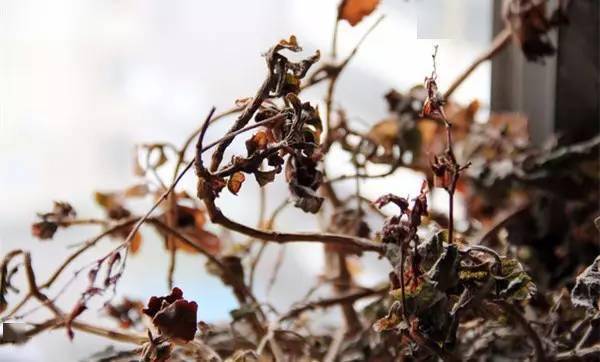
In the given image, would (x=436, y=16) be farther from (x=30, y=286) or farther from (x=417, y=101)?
(x=30, y=286)

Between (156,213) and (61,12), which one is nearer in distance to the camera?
(156,213)

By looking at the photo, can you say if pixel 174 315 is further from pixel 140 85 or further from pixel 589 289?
pixel 140 85

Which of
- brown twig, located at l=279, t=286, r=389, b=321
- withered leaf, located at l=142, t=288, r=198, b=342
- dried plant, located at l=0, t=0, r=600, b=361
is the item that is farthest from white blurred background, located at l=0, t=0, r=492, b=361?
withered leaf, located at l=142, t=288, r=198, b=342

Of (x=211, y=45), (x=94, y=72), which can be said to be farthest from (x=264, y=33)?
(x=94, y=72)

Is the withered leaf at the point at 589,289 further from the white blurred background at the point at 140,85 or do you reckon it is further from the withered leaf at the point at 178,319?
the white blurred background at the point at 140,85

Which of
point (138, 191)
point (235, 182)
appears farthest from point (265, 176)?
point (138, 191)

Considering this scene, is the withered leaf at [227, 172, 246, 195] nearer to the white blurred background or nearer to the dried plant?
the dried plant
